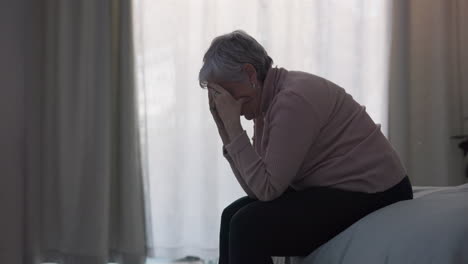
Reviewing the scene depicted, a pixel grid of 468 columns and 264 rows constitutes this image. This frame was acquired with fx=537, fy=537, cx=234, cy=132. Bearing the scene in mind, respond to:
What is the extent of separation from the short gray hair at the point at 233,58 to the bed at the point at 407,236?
468mm

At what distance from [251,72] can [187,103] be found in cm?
127

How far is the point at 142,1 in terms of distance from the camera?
8.52 feet

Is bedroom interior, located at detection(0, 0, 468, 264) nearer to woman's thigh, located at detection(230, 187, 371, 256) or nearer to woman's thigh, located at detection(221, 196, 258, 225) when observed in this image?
woman's thigh, located at detection(221, 196, 258, 225)

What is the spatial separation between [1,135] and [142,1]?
91 centimetres

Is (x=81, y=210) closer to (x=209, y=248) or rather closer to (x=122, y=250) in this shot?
(x=122, y=250)

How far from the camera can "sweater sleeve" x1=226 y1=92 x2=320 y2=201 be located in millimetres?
1203

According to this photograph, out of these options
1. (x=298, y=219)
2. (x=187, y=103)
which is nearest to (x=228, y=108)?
(x=298, y=219)

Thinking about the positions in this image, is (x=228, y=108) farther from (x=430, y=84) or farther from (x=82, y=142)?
(x=430, y=84)

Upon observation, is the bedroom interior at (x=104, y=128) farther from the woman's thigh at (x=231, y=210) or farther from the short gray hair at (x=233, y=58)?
the short gray hair at (x=233, y=58)

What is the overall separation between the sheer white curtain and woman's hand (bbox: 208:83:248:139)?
3.95 feet

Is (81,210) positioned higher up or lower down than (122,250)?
higher up

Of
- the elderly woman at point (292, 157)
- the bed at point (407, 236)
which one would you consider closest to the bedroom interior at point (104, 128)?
the elderly woman at point (292, 157)

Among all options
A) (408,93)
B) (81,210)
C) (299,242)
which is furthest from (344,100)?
(81,210)

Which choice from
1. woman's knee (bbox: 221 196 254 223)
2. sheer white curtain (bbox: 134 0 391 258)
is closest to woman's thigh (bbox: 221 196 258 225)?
woman's knee (bbox: 221 196 254 223)
